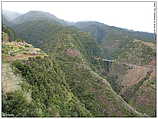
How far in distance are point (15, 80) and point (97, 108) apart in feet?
24.2

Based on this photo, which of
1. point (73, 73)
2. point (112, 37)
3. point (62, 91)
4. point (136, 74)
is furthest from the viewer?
point (112, 37)

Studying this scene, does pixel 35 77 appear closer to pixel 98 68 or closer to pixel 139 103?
pixel 139 103

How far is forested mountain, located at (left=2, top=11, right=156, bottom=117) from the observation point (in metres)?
13.4

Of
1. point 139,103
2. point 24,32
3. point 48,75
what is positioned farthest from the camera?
point 24,32

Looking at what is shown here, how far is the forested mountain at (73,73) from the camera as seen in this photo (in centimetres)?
1339

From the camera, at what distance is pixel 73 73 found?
2309 cm

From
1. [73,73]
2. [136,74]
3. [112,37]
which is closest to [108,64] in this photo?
[136,74]

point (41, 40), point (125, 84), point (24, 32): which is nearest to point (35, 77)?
point (125, 84)

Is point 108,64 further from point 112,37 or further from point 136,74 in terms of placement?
point 112,37

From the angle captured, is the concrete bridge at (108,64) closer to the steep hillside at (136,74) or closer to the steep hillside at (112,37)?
the steep hillside at (136,74)

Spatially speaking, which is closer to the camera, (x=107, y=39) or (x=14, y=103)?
(x=14, y=103)

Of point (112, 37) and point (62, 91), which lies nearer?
point (62, 91)

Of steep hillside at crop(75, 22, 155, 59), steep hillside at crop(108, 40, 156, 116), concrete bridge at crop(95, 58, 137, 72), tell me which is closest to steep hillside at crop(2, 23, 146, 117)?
steep hillside at crop(108, 40, 156, 116)

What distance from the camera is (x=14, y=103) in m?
11.8
